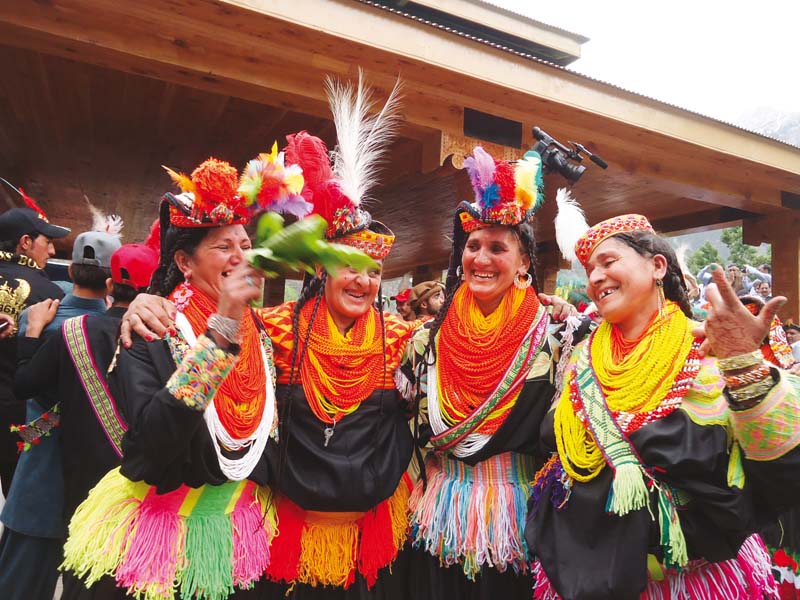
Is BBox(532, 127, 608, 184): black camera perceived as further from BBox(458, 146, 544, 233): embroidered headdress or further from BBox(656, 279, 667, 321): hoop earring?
BBox(656, 279, 667, 321): hoop earring

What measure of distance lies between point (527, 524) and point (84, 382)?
1.76 meters

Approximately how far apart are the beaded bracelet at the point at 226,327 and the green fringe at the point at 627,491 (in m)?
1.26

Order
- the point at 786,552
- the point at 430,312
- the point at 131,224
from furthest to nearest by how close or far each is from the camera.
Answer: the point at 131,224 → the point at 430,312 → the point at 786,552

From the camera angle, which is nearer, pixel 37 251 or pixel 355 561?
pixel 355 561

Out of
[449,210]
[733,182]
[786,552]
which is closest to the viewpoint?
[786,552]

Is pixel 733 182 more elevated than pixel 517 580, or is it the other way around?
pixel 733 182

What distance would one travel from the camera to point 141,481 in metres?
1.92

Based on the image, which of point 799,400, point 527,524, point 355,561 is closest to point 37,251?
point 355,561

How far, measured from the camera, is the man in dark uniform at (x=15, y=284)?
3402mm

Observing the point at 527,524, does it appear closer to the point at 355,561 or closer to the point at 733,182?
the point at 355,561

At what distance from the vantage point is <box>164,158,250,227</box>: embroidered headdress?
6.63 feet

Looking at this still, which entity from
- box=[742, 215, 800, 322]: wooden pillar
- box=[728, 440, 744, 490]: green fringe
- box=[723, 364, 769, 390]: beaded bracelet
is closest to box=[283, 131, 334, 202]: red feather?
box=[723, 364, 769, 390]: beaded bracelet

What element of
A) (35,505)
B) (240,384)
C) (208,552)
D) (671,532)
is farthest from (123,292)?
(671,532)

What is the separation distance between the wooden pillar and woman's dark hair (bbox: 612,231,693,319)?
209 inches
